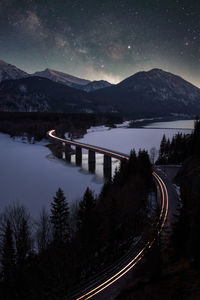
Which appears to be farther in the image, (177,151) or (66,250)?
(177,151)

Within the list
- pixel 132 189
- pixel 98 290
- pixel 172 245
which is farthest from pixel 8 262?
pixel 132 189

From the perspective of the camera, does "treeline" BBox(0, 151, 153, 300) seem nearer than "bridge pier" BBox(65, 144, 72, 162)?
Yes

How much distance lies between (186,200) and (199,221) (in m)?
4.08

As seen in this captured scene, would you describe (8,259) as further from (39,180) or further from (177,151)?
(177,151)

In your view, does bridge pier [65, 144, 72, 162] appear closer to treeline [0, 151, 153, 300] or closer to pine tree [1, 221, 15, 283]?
treeline [0, 151, 153, 300]

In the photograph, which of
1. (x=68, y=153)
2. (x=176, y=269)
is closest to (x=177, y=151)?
(x=68, y=153)

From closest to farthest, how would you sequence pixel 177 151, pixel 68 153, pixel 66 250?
pixel 66 250, pixel 177 151, pixel 68 153

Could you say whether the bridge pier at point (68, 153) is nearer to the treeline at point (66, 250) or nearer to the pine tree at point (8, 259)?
the treeline at point (66, 250)

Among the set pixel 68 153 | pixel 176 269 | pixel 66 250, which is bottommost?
pixel 66 250

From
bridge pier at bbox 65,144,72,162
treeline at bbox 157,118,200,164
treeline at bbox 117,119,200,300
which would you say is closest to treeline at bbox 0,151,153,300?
treeline at bbox 117,119,200,300

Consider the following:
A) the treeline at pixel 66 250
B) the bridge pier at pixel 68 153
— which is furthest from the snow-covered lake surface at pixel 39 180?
the treeline at pixel 66 250

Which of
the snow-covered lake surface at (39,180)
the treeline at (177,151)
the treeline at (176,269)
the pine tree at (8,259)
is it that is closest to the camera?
the treeline at (176,269)

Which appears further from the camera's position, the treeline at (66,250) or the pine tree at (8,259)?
the pine tree at (8,259)

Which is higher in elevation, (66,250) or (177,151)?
(177,151)
